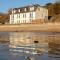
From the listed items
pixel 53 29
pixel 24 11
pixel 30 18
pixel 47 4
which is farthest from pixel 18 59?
pixel 47 4

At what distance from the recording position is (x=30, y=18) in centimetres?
9162

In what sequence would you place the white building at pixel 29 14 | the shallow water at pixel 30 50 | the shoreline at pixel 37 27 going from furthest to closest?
the white building at pixel 29 14 < the shoreline at pixel 37 27 < the shallow water at pixel 30 50

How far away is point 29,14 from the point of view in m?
93.0

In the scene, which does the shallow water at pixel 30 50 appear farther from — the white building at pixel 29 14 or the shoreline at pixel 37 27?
the white building at pixel 29 14

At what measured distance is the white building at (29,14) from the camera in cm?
9150

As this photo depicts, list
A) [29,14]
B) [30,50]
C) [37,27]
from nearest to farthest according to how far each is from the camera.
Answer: [30,50]
[37,27]
[29,14]

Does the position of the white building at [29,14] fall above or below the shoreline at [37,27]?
above

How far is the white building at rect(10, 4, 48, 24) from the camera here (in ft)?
300

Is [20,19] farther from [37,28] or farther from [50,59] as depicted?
[50,59]

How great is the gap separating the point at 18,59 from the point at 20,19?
281 ft

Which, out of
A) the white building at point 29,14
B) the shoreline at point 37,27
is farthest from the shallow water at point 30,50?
the white building at point 29,14

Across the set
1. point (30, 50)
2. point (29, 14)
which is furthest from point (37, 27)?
point (30, 50)

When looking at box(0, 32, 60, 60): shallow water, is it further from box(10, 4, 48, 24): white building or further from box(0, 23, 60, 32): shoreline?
box(10, 4, 48, 24): white building

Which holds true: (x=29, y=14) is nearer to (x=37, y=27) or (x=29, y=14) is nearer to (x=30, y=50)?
(x=37, y=27)
